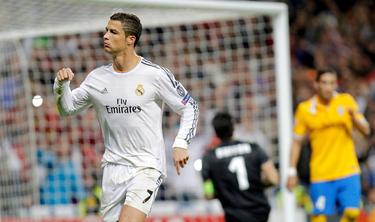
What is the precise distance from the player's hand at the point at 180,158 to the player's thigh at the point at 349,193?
402 cm

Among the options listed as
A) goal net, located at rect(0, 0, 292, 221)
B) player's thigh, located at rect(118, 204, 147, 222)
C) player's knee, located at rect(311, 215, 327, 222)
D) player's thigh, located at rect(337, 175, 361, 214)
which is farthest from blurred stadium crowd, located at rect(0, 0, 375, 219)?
player's thigh, located at rect(118, 204, 147, 222)

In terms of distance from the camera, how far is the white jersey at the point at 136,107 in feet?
25.2

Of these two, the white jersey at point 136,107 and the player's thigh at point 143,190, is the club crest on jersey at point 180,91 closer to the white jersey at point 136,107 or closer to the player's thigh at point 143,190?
the white jersey at point 136,107

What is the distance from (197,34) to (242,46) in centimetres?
63

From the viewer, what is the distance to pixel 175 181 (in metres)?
14.6

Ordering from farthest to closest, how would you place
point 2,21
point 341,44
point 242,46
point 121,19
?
point 341,44
point 242,46
point 2,21
point 121,19

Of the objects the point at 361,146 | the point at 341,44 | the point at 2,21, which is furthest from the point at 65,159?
the point at 341,44

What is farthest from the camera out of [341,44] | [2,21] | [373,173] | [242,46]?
[341,44]

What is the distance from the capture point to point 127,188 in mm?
7633

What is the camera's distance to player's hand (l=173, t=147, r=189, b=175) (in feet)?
24.4

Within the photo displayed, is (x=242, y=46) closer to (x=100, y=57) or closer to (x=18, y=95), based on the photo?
(x=100, y=57)

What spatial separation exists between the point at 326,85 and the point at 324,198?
121cm

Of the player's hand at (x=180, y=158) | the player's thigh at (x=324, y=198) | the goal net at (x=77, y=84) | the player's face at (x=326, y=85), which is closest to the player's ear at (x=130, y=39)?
the player's hand at (x=180, y=158)

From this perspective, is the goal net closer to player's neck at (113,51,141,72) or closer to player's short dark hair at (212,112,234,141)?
player's short dark hair at (212,112,234,141)
